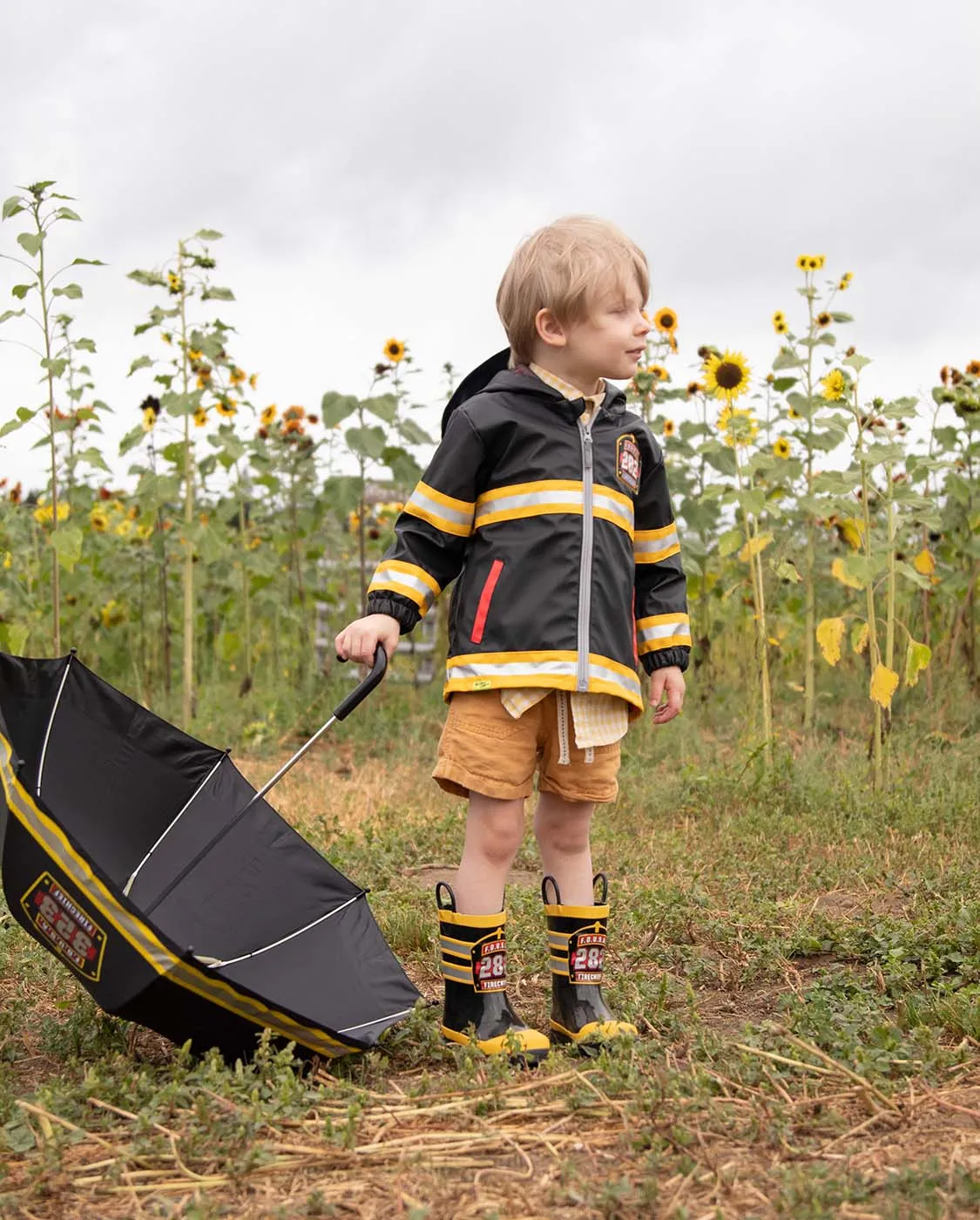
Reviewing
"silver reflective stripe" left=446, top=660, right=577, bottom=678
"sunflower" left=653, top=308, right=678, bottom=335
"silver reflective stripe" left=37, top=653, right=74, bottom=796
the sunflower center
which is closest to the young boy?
"silver reflective stripe" left=446, top=660, right=577, bottom=678

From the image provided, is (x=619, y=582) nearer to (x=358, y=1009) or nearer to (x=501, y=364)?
(x=501, y=364)

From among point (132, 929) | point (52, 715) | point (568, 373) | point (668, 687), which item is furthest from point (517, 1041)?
point (568, 373)

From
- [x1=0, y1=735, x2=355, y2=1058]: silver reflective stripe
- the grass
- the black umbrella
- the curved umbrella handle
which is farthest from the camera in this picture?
the curved umbrella handle

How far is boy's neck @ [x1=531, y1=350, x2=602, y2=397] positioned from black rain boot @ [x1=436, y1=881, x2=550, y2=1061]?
1047mm

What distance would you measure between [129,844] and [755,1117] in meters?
1.39

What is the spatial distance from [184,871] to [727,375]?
3390 mm

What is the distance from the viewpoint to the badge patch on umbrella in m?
2.23

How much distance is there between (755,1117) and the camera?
2119mm

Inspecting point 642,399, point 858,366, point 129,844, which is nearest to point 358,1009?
point 129,844

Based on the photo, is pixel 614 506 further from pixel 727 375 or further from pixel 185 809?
pixel 727 375

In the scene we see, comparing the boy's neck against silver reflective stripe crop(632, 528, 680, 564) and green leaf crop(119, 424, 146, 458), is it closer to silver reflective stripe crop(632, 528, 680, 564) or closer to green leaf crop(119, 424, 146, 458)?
silver reflective stripe crop(632, 528, 680, 564)

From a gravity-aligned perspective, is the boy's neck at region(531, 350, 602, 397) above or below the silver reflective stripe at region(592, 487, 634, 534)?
above

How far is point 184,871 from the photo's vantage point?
9.05 ft

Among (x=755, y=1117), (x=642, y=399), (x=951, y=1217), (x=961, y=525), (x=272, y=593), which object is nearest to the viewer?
(x=951, y=1217)
